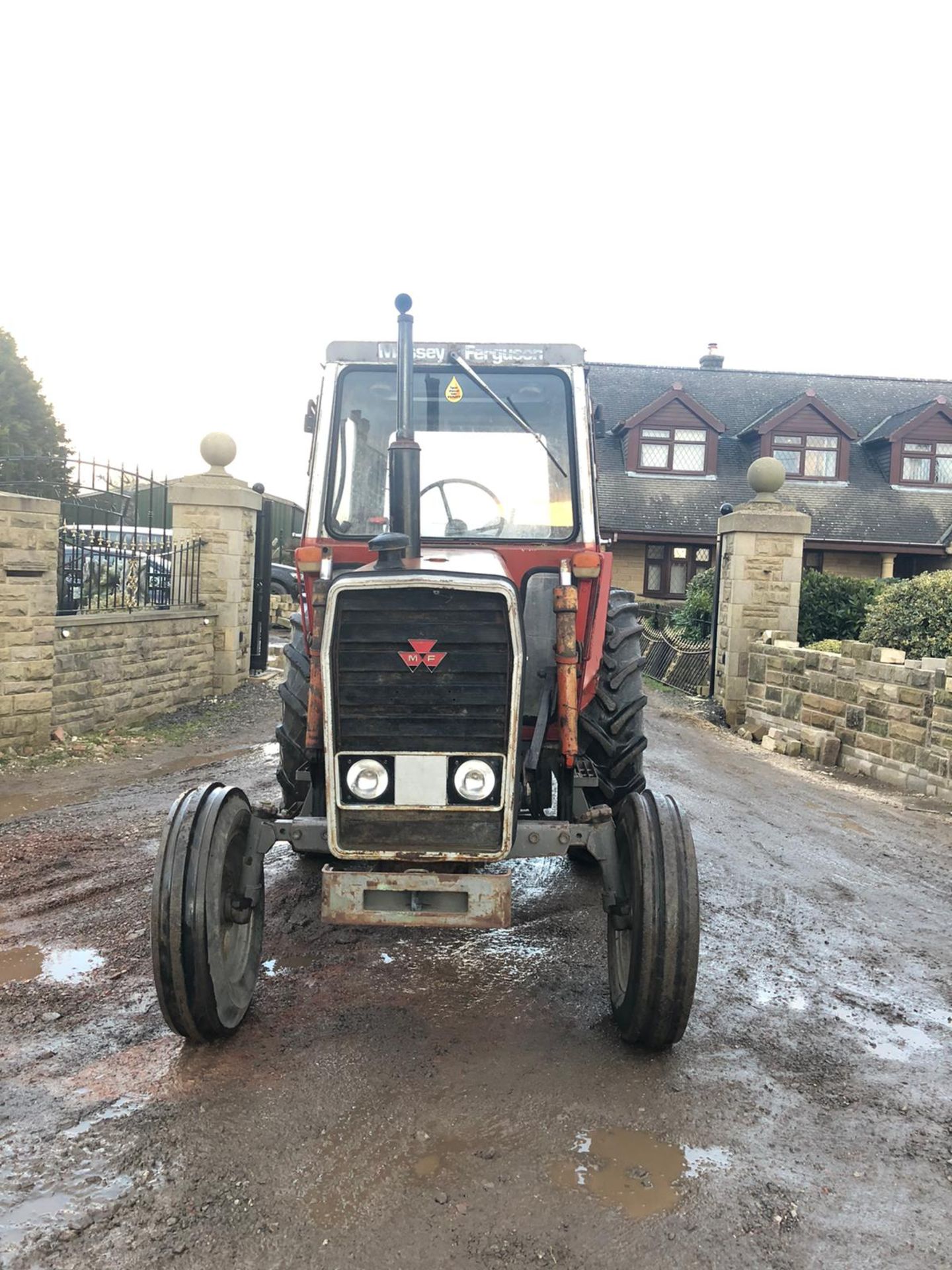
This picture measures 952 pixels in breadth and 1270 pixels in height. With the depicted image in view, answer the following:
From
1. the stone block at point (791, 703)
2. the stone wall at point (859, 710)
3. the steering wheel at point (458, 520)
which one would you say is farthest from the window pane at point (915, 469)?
the steering wheel at point (458, 520)

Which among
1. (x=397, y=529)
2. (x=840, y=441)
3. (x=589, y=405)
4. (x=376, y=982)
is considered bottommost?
(x=376, y=982)

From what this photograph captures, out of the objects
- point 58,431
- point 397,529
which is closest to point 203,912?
point 397,529

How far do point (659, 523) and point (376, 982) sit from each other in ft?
63.4

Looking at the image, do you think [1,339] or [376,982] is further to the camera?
[1,339]

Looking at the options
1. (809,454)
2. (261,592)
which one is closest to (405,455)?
(261,592)

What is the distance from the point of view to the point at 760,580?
35.7 feet

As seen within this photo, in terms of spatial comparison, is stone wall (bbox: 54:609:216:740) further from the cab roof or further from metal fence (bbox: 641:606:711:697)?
metal fence (bbox: 641:606:711:697)

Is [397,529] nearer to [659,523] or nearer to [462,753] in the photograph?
[462,753]

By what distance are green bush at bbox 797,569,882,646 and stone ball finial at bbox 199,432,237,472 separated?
8.08 meters

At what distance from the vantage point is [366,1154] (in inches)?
103

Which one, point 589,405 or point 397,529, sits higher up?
point 589,405

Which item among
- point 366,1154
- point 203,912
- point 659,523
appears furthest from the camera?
point 659,523

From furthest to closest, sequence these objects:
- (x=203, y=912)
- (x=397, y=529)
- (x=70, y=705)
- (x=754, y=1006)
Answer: (x=70, y=705), (x=754, y=1006), (x=397, y=529), (x=203, y=912)

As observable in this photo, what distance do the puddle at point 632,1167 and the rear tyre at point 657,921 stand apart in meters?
0.41
